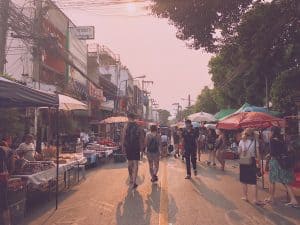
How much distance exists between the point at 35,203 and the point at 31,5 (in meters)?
16.2

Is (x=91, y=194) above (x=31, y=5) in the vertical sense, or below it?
below

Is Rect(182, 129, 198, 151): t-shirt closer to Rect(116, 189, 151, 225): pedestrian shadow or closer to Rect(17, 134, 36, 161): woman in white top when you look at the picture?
Rect(116, 189, 151, 225): pedestrian shadow

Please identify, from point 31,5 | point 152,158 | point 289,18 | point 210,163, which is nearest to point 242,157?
point 152,158

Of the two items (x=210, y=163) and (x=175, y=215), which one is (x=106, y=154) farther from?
(x=175, y=215)

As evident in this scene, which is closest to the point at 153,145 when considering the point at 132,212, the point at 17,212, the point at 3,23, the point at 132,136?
the point at 132,136

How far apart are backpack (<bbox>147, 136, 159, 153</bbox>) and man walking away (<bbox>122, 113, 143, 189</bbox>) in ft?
3.36

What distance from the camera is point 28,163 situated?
991cm

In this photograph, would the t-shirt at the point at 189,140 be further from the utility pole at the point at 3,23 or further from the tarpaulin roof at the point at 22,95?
the utility pole at the point at 3,23

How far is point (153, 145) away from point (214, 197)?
3191mm

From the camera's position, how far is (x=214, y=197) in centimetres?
1037

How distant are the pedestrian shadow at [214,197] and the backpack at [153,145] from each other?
4.99ft

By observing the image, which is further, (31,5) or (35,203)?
(31,5)

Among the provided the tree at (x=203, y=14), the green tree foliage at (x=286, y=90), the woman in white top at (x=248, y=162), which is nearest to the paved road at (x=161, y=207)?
the woman in white top at (x=248, y=162)

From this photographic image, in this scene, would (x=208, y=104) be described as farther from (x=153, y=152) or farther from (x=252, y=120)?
(x=153, y=152)
